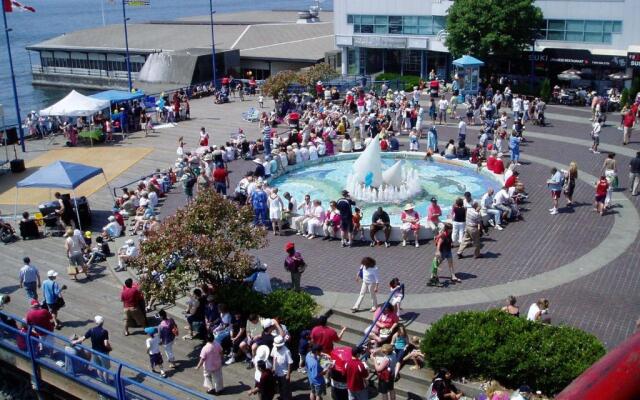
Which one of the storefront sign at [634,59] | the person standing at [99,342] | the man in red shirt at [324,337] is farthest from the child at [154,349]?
the storefront sign at [634,59]

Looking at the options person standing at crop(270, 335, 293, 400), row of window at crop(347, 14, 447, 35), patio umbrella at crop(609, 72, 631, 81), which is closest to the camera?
person standing at crop(270, 335, 293, 400)

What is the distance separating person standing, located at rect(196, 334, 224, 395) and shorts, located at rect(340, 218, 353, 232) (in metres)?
7.55

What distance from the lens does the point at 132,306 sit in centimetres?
1552

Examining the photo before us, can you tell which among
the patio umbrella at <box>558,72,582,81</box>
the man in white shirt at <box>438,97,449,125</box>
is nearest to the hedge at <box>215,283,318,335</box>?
the man in white shirt at <box>438,97,449,125</box>

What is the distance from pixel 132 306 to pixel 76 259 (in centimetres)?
427

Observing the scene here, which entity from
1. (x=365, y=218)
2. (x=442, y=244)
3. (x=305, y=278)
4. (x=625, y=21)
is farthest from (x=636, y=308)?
(x=625, y=21)

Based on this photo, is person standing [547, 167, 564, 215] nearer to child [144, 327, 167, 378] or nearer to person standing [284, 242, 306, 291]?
person standing [284, 242, 306, 291]

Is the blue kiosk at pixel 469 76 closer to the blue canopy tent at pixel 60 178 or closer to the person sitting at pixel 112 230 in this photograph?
the blue canopy tent at pixel 60 178

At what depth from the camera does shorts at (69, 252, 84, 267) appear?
18.8 metres

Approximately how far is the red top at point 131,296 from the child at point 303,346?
13.7 ft

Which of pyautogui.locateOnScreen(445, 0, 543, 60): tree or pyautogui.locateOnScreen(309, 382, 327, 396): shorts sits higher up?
pyautogui.locateOnScreen(445, 0, 543, 60): tree

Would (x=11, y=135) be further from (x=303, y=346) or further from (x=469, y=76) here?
(x=303, y=346)

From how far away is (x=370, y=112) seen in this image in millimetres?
35250

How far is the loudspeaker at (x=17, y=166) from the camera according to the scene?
99.3 ft
